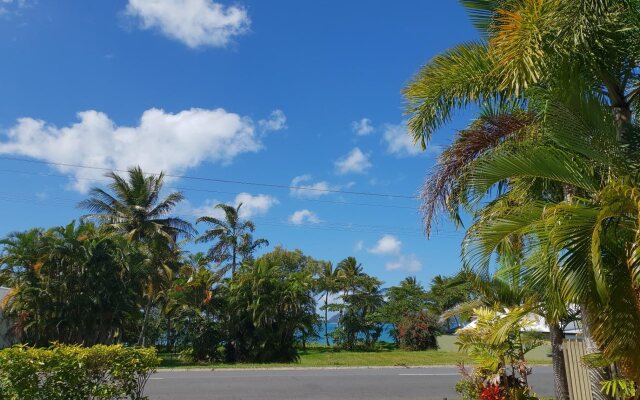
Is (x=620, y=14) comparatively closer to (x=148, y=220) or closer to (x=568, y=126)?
(x=568, y=126)

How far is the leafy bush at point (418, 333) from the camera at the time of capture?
117ft

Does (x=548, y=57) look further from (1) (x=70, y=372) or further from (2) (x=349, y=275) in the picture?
(2) (x=349, y=275)

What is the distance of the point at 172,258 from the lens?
1286 inches

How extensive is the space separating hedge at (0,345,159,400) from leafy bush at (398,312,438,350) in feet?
101

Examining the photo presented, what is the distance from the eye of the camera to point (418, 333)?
3566 centimetres

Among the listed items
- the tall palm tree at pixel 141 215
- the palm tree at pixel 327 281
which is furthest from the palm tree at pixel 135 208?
the palm tree at pixel 327 281

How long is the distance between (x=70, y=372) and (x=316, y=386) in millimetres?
9593

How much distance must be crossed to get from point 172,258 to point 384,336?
738 inches

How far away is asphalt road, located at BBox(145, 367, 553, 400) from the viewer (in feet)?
42.9

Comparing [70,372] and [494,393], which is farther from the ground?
[70,372]

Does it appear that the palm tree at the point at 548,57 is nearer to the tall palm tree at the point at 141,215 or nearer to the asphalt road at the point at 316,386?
the asphalt road at the point at 316,386

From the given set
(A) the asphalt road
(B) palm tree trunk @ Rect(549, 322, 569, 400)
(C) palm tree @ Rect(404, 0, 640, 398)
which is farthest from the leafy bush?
(C) palm tree @ Rect(404, 0, 640, 398)

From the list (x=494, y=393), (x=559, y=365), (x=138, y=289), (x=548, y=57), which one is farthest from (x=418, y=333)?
(x=548, y=57)

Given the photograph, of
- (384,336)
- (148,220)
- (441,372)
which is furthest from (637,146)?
(384,336)
